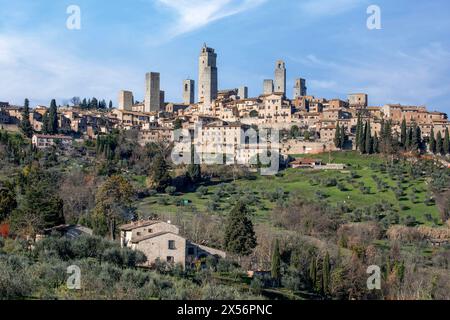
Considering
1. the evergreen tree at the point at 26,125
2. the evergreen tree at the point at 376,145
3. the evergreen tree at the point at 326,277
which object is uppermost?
the evergreen tree at the point at 26,125

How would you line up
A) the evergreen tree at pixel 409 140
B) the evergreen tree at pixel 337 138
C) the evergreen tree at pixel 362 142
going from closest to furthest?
the evergreen tree at pixel 409 140, the evergreen tree at pixel 362 142, the evergreen tree at pixel 337 138

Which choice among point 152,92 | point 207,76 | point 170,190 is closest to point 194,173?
point 170,190

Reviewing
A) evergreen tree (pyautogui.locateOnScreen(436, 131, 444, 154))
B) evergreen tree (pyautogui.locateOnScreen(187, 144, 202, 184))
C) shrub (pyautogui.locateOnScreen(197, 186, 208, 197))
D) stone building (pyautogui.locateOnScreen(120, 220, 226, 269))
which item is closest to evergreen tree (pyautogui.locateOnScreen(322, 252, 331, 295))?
stone building (pyautogui.locateOnScreen(120, 220, 226, 269))

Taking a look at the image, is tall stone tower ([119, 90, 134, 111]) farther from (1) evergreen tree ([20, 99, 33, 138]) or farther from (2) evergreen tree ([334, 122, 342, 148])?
(2) evergreen tree ([334, 122, 342, 148])

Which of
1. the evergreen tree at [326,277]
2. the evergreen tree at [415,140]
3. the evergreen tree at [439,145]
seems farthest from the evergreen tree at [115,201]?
the evergreen tree at [439,145]

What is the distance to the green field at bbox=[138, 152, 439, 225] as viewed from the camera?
4875 cm

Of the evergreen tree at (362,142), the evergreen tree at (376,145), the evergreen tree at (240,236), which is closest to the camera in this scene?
the evergreen tree at (240,236)

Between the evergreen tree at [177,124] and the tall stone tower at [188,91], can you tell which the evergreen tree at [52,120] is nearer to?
the evergreen tree at [177,124]

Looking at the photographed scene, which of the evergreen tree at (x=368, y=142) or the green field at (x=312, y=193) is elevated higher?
the evergreen tree at (x=368, y=142)

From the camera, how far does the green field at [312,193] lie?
48.8 metres

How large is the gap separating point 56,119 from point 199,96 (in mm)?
25261

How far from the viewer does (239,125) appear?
72000mm

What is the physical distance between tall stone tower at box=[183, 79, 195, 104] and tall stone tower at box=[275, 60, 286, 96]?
12579 millimetres
